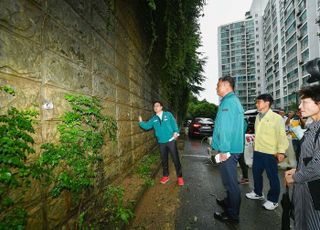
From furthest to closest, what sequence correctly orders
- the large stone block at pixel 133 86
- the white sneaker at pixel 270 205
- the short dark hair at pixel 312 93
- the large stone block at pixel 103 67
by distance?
the large stone block at pixel 133 86 → the white sneaker at pixel 270 205 → the large stone block at pixel 103 67 → the short dark hair at pixel 312 93

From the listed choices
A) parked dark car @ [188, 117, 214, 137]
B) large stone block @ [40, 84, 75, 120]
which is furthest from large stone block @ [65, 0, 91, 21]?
parked dark car @ [188, 117, 214, 137]

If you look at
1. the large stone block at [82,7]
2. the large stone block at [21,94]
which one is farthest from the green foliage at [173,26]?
the large stone block at [21,94]

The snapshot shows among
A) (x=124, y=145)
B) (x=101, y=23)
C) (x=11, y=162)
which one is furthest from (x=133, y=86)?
(x=11, y=162)

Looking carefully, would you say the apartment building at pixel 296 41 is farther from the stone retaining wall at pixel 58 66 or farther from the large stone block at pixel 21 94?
the large stone block at pixel 21 94

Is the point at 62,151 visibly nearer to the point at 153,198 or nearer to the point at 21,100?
the point at 21,100

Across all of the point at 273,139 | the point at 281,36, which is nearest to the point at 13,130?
the point at 273,139

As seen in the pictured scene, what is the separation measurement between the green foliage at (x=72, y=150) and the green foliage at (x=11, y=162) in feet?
0.99

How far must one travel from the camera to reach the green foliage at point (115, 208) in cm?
299

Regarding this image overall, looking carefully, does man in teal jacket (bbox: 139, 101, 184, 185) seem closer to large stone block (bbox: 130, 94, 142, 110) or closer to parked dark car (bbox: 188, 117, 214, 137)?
large stone block (bbox: 130, 94, 142, 110)

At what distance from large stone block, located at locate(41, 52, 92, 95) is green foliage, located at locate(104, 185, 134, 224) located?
156 cm

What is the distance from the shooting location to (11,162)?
1521 mm

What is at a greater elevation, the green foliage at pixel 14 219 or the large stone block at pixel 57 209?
the green foliage at pixel 14 219

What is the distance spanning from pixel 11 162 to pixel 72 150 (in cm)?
79

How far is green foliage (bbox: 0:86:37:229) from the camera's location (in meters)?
1.51
